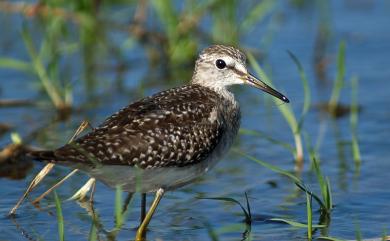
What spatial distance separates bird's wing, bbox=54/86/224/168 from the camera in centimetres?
812

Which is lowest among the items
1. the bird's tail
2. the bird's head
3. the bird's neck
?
the bird's tail

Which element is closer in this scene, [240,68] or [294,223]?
[294,223]

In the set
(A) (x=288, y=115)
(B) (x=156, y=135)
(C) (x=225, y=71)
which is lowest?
(B) (x=156, y=135)

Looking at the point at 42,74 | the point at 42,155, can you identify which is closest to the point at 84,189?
the point at 42,155

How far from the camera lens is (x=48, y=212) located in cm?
937

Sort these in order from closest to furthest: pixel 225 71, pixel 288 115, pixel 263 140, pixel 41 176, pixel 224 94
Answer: pixel 41 176
pixel 224 94
pixel 225 71
pixel 288 115
pixel 263 140

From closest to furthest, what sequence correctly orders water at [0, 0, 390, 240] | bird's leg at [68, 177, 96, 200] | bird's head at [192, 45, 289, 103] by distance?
water at [0, 0, 390, 240]
bird's leg at [68, 177, 96, 200]
bird's head at [192, 45, 289, 103]

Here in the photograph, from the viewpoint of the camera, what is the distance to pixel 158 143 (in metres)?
8.43

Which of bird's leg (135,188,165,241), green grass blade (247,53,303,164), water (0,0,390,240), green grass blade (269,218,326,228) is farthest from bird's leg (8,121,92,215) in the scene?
green grass blade (247,53,303,164)

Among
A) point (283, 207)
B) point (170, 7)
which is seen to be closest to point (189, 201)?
point (283, 207)

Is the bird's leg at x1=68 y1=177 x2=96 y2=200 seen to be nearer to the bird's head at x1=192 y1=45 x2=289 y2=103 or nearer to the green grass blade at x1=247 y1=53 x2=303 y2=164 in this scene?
the bird's head at x1=192 y1=45 x2=289 y2=103

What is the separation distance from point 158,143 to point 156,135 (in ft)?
0.24

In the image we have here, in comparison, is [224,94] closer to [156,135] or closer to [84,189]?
[156,135]

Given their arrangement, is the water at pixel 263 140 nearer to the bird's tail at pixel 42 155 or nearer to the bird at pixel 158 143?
the bird at pixel 158 143
